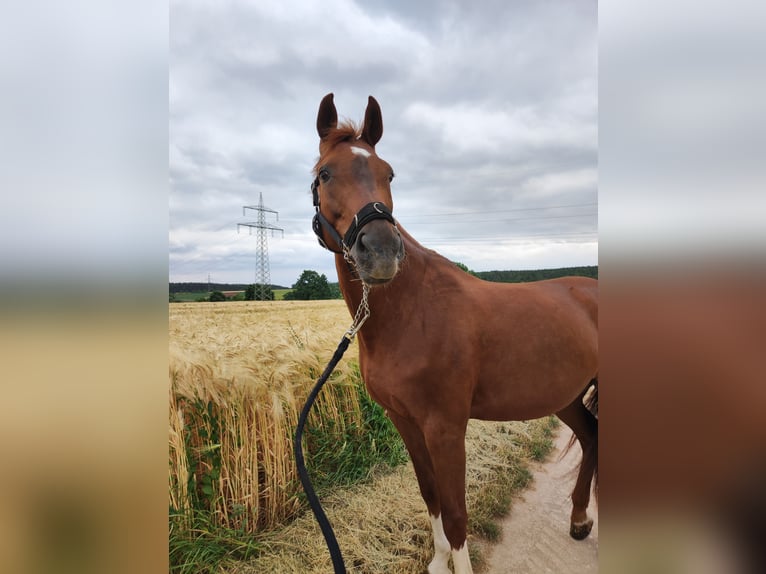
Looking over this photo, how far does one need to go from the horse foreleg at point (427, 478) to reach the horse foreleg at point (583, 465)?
4.22ft

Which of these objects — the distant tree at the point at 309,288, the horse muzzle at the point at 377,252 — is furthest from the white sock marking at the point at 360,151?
the distant tree at the point at 309,288

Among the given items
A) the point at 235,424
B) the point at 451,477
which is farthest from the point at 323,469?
the point at 451,477

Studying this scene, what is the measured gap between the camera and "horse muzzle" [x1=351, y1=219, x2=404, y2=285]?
1.67m

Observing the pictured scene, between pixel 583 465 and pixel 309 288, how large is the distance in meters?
8.55

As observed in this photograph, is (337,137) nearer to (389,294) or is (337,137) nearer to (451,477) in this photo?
(389,294)

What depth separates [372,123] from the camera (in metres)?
2.31

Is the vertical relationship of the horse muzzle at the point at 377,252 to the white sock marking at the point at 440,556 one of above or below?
above

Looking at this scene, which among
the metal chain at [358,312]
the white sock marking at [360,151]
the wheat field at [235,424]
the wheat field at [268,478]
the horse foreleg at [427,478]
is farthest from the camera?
the wheat field at [235,424]

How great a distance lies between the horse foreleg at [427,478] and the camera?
94.9 inches

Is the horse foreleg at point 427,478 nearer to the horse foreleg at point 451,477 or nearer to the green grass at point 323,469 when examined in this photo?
the horse foreleg at point 451,477

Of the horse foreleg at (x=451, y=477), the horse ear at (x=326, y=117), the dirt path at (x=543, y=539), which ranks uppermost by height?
the horse ear at (x=326, y=117)
